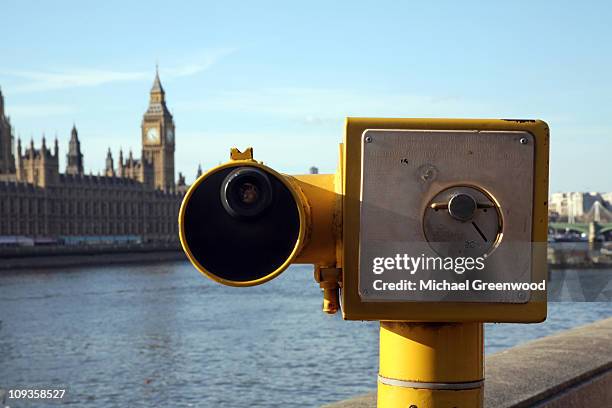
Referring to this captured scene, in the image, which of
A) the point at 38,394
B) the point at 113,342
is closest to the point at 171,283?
the point at 113,342

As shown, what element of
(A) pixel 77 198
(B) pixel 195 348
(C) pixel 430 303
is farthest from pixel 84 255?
(C) pixel 430 303

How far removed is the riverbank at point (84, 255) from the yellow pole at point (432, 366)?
196 feet

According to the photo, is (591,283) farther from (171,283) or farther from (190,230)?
(171,283)

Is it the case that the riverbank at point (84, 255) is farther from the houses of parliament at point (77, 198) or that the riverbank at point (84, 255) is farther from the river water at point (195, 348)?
the river water at point (195, 348)

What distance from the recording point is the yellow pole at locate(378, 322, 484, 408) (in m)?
1.74

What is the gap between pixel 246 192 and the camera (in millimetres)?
1607

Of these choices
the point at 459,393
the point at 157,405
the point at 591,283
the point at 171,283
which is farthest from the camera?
the point at 171,283

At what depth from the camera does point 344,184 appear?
1.60 meters

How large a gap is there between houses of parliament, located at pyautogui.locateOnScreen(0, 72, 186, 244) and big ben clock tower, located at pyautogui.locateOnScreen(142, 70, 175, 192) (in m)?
0.20

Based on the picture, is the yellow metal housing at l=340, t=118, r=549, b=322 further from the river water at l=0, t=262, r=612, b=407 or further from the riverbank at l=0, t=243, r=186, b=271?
the riverbank at l=0, t=243, r=186, b=271

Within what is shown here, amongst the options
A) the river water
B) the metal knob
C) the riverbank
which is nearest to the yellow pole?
the metal knob

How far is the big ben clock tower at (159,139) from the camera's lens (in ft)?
329

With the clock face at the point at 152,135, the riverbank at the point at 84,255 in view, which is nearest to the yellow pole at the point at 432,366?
the riverbank at the point at 84,255

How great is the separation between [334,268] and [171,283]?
46562 millimetres
